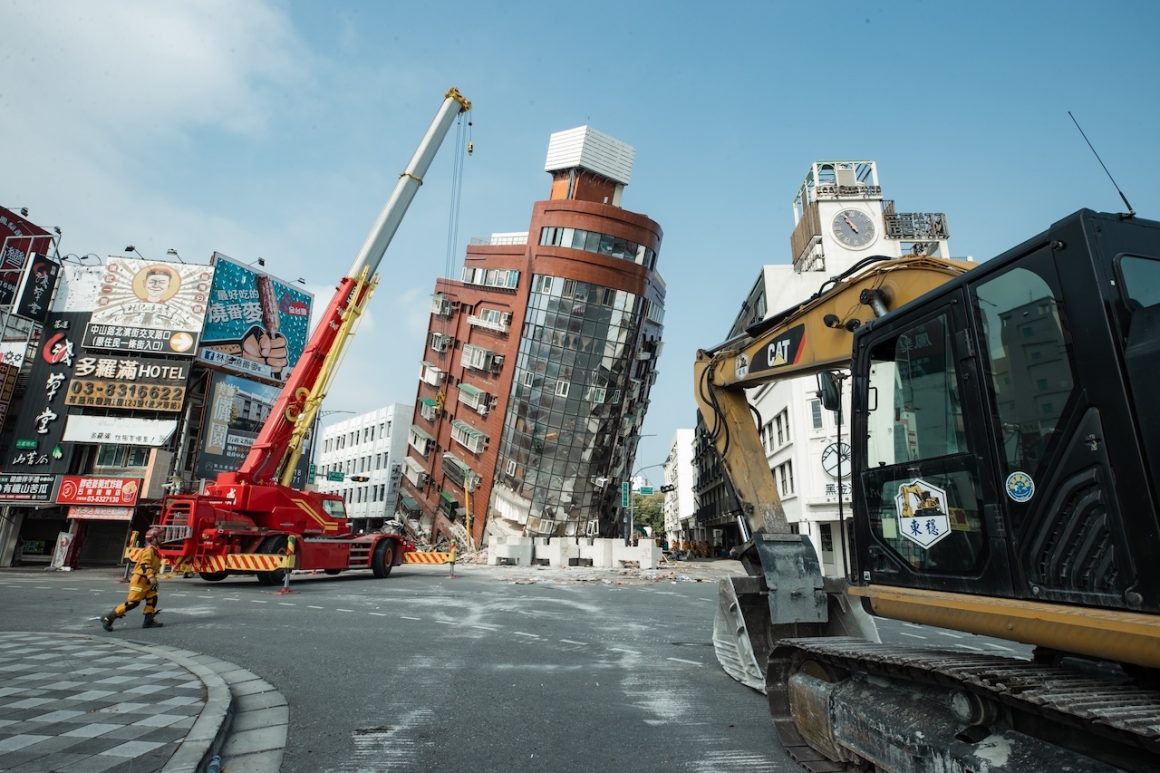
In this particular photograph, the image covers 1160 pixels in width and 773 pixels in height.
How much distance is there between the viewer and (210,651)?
8.38 meters

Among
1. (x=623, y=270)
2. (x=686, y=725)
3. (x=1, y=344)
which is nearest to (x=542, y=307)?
(x=623, y=270)

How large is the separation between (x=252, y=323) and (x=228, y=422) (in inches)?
278

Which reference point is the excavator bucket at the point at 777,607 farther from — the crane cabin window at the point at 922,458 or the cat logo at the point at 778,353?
the crane cabin window at the point at 922,458

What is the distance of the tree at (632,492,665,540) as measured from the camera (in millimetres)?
126188

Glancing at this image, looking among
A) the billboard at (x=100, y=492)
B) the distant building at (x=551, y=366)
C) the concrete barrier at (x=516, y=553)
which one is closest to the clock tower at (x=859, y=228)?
the distant building at (x=551, y=366)

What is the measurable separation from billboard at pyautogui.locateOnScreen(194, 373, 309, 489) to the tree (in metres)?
88.4

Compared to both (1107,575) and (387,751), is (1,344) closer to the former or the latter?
(387,751)

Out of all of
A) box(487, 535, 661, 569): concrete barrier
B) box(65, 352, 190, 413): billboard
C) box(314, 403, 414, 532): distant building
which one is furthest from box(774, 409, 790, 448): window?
box(314, 403, 414, 532): distant building

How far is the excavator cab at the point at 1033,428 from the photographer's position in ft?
8.93

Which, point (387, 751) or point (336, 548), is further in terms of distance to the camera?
point (336, 548)

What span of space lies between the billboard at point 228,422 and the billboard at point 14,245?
12.8m

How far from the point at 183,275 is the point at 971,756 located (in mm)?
Answer: 46386

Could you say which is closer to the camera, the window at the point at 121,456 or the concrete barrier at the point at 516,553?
the concrete barrier at the point at 516,553

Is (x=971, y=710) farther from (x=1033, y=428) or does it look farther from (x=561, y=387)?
(x=561, y=387)
